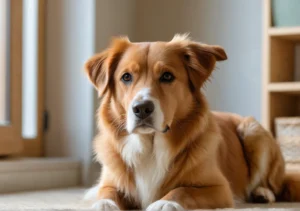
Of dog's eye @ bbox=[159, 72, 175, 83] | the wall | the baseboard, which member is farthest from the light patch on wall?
dog's eye @ bbox=[159, 72, 175, 83]

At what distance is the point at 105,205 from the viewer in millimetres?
1737

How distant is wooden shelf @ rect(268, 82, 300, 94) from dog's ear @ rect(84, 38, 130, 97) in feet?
3.40

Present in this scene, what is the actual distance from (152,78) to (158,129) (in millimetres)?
→ 167

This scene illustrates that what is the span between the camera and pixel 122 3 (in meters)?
3.37

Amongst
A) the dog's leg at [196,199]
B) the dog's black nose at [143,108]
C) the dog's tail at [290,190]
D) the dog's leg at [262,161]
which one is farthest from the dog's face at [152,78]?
the dog's tail at [290,190]

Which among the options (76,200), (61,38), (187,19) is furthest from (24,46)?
(76,200)

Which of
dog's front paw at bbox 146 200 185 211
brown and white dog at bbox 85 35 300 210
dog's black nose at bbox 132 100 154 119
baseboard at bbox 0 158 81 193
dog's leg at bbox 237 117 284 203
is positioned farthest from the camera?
baseboard at bbox 0 158 81 193

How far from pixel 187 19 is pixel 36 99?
94cm

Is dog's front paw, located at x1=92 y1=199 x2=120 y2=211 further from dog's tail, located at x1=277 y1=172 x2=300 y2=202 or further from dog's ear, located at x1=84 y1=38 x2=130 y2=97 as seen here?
dog's tail, located at x1=277 y1=172 x2=300 y2=202

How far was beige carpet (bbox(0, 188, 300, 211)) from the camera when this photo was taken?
2055 millimetres

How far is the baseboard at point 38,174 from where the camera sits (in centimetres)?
275

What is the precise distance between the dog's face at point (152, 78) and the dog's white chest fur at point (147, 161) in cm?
7

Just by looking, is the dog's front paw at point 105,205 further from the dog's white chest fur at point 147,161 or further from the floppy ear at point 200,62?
the floppy ear at point 200,62

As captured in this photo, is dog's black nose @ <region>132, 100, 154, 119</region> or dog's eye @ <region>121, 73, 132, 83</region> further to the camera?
dog's eye @ <region>121, 73, 132, 83</region>
